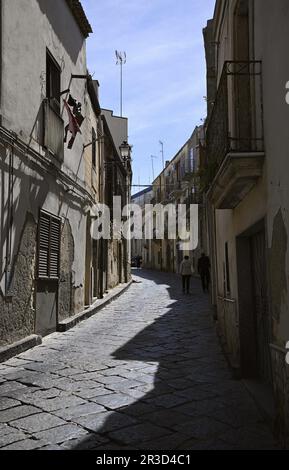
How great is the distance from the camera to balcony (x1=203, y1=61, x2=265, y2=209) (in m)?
4.76

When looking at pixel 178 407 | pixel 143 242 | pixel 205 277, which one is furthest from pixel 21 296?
pixel 143 242

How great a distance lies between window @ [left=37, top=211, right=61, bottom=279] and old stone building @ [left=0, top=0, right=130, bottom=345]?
0.06ft

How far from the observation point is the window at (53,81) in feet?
31.8

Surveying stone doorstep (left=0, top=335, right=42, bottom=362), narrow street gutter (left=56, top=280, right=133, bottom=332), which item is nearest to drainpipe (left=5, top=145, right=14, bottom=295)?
stone doorstep (left=0, top=335, right=42, bottom=362)

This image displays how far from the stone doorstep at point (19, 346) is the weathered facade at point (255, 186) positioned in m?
3.09

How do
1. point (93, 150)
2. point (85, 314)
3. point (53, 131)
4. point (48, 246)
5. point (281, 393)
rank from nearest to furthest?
point (281, 393)
point (48, 246)
point (53, 131)
point (85, 314)
point (93, 150)

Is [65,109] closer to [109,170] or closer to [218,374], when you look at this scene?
[218,374]

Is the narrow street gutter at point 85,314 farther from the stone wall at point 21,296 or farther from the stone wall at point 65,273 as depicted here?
the stone wall at point 21,296

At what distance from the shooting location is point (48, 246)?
936 centimetres

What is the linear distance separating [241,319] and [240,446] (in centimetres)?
255

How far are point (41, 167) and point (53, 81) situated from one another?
2.30 metres

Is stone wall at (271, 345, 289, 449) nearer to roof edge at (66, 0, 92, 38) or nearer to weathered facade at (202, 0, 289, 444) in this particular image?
weathered facade at (202, 0, 289, 444)

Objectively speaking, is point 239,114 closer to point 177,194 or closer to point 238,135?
point 238,135

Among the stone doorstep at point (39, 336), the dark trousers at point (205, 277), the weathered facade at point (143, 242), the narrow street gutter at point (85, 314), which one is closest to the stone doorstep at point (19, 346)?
the stone doorstep at point (39, 336)
